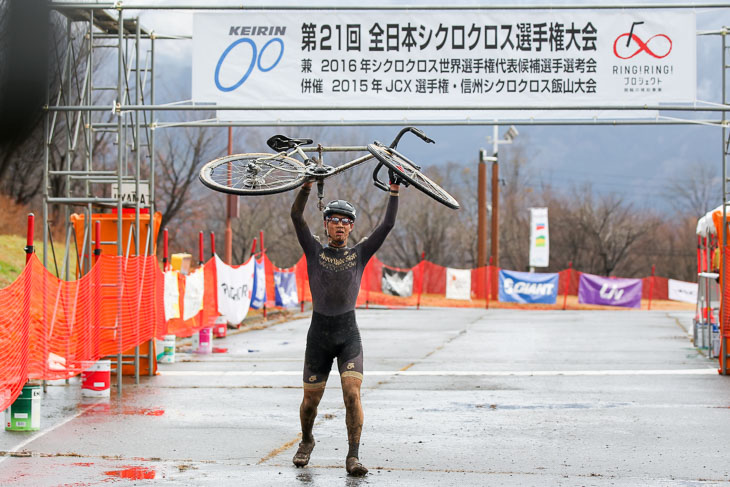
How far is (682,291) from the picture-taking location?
A: 46.4 meters

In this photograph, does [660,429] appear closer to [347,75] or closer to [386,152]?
[386,152]

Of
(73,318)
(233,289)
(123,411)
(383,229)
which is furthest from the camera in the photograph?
(233,289)

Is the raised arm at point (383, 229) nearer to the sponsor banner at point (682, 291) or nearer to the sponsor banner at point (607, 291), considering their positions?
the sponsor banner at point (607, 291)

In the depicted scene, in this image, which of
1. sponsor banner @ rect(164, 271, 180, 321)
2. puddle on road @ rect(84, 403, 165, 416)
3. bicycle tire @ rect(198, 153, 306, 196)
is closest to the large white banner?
bicycle tire @ rect(198, 153, 306, 196)

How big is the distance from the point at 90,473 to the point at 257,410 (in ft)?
12.6

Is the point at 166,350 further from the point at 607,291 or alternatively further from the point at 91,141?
the point at 607,291

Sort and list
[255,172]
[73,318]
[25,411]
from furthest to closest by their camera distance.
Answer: [73,318] → [25,411] → [255,172]

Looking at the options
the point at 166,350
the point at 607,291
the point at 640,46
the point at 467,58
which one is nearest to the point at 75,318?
the point at 166,350

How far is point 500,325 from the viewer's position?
1125 inches

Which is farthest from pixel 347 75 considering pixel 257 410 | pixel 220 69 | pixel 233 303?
pixel 233 303

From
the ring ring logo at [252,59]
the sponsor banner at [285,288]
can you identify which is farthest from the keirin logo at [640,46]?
the sponsor banner at [285,288]

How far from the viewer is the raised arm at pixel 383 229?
8289 millimetres

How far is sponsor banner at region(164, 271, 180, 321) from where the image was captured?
1652cm

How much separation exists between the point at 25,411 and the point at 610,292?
118ft
